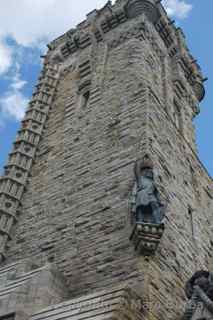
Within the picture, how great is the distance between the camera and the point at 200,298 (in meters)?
7.39

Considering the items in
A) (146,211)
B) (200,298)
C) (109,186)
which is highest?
(109,186)

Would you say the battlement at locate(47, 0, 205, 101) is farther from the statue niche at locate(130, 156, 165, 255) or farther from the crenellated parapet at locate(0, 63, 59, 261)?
the statue niche at locate(130, 156, 165, 255)

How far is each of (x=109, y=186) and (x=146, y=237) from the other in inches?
86.6

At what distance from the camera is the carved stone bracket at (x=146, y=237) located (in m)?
8.02

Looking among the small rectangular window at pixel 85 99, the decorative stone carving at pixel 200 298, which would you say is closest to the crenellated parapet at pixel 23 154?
the small rectangular window at pixel 85 99

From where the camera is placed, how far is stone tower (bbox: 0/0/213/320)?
25.7 ft

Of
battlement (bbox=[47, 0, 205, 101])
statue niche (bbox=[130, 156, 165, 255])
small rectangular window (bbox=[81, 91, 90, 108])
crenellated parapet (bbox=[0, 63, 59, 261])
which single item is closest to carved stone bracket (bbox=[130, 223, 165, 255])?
statue niche (bbox=[130, 156, 165, 255])

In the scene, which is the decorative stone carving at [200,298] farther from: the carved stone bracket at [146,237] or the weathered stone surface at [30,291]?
the weathered stone surface at [30,291]

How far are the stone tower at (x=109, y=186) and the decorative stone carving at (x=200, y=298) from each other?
0.08 ft

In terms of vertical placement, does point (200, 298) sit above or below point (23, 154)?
below

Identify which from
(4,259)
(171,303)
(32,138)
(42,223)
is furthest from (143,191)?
(32,138)

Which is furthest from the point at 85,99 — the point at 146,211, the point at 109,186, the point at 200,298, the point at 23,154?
the point at 200,298

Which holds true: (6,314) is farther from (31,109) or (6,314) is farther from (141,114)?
(31,109)

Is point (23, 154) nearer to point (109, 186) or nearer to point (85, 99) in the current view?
point (85, 99)
